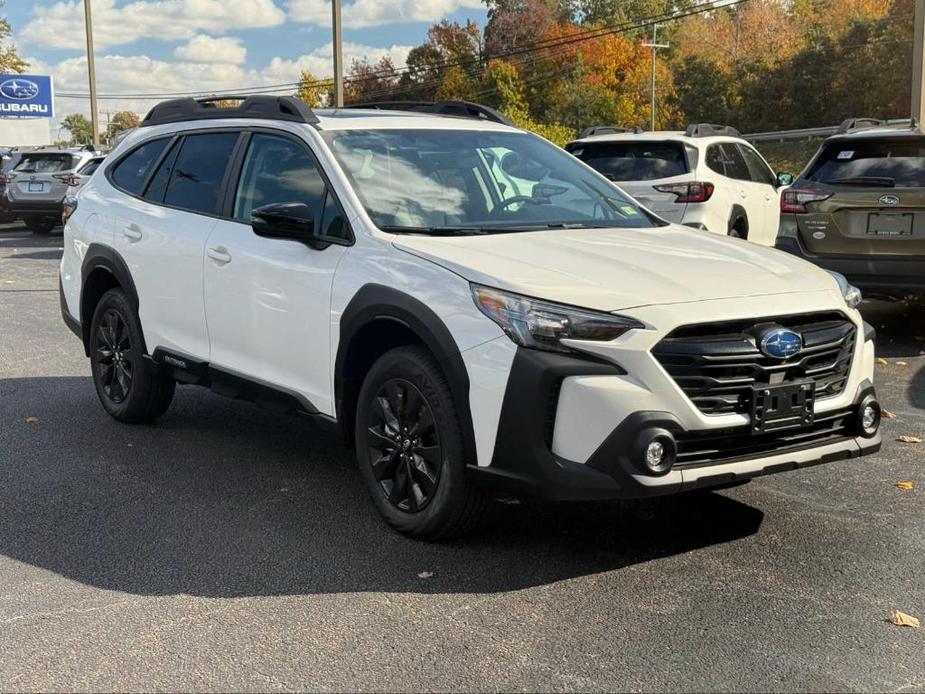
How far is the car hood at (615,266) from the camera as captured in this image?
13.1 ft

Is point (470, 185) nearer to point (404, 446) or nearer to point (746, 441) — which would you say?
point (404, 446)

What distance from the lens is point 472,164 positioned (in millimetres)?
5316

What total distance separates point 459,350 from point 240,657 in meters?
1.33

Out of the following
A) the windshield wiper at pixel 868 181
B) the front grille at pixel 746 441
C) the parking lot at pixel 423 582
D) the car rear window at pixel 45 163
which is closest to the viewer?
the parking lot at pixel 423 582

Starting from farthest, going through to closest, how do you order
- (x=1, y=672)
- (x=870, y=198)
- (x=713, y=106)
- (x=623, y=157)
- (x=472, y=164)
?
(x=713, y=106), (x=623, y=157), (x=870, y=198), (x=472, y=164), (x=1, y=672)

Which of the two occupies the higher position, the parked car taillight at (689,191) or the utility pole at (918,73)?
the utility pole at (918,73)

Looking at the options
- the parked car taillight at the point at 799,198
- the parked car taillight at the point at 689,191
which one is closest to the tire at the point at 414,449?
the parked car taillight at the point at 799,198

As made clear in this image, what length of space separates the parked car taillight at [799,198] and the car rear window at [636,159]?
258 centimetres

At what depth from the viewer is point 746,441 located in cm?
407

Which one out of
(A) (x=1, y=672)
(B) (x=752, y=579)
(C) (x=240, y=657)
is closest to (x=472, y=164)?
(B) (x=752, y=579)

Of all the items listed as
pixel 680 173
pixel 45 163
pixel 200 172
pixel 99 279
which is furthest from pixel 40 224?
pixel 200 172

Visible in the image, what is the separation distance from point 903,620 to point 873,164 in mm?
5811

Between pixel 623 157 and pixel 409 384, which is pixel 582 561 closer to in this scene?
pixel 409 384

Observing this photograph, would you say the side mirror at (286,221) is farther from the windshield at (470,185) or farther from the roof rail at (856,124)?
the roof rail at (856,124)
